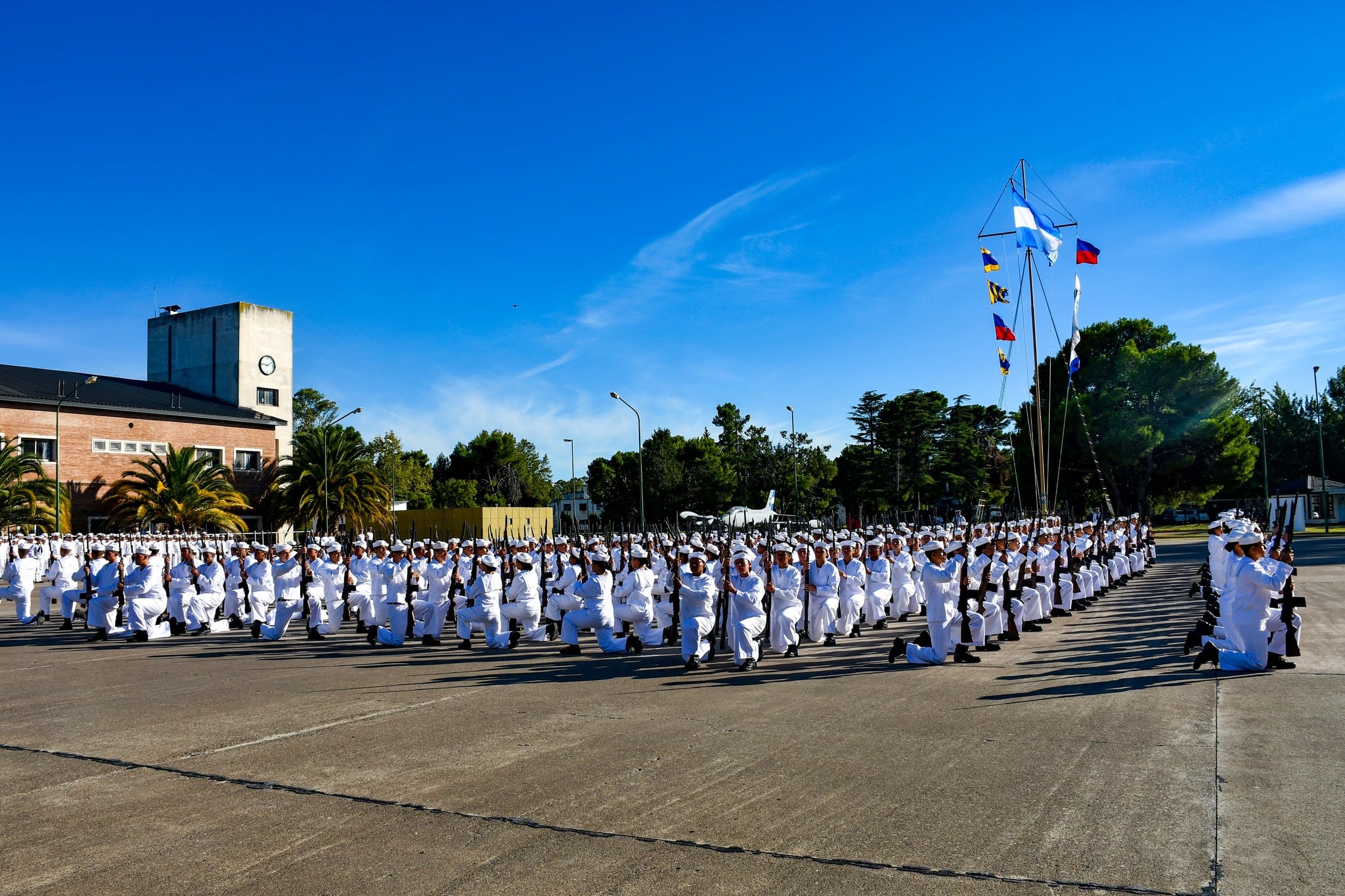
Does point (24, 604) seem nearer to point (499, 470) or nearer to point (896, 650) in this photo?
point (896, 650)

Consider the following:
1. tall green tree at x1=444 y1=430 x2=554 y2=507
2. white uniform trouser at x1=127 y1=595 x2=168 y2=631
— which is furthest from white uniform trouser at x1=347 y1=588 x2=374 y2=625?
tall green tree at x1=444 y1=430 x2=554 y2=507

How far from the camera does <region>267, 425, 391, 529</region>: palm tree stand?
4544 centimetres

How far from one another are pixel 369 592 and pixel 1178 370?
160ft

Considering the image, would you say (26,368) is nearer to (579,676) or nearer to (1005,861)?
(579,676)

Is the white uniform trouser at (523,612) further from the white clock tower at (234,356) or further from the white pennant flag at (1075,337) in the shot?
the white clock tower at (234,356)

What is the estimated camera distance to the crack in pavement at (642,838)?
4523 mm

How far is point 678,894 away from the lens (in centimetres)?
452

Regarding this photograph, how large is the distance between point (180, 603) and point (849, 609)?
11498mm

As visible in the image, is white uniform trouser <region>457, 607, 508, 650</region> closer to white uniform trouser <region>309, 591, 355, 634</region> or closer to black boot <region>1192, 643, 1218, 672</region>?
white uniform trouser <region>309, 591, 355, 634</region>

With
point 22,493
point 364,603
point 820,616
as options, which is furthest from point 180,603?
point 22,493

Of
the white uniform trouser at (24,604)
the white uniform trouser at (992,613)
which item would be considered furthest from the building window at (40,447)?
the white uniform trouser at (992,613)

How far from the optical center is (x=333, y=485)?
4538cm

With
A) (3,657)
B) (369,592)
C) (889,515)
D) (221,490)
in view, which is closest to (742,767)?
(369,592)

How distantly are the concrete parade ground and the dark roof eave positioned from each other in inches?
1524
